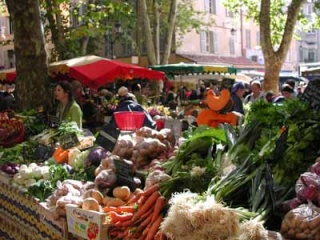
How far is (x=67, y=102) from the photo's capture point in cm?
709

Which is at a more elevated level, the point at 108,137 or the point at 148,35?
the point at 148,35

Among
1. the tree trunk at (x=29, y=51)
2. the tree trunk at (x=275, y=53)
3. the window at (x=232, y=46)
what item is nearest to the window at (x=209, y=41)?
the window at (x=232, y=46)

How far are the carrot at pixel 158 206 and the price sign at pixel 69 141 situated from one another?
236 cm

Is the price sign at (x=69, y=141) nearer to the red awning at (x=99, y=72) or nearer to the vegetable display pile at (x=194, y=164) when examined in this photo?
the vegetable display pile at (x=194, y=164)

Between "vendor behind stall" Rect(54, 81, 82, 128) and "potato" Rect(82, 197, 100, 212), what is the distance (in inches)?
128

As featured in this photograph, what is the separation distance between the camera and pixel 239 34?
42281 mm

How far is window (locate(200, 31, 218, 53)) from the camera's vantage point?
3734 centimetres

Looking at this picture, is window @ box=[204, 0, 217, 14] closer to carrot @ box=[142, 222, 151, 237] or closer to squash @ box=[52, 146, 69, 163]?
squash @ box=[52, 146, 69, 163]

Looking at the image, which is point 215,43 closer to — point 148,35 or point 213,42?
point 213,42

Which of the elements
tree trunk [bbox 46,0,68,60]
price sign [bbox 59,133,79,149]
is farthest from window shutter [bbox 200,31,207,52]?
price sign [bbox 59,133,79,149]

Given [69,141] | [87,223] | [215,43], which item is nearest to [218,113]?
[69,141]

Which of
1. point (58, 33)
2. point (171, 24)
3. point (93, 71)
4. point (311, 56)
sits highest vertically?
point (171, 24)

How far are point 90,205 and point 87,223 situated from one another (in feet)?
0.61

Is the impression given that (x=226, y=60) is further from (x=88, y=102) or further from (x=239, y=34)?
(x=88, y=102)
